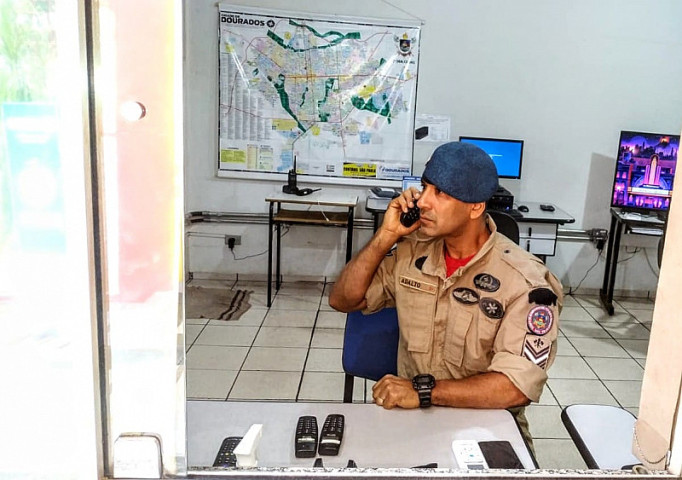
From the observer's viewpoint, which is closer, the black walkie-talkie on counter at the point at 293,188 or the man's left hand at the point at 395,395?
the man's left hand at the point at 395,395

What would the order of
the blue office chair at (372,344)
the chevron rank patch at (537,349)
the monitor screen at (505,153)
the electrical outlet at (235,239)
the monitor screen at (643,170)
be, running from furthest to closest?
the electrical outlet at (235,239), the monitor screen at (505,153), the monitor screen at (643,170), the blue office chair at (372,344), the chevron rank patch at (537,349)

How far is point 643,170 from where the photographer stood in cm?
406

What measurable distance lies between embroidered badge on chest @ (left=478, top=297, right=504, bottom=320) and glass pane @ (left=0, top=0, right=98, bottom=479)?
47.8 inches

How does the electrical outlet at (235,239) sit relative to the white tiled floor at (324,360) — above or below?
above

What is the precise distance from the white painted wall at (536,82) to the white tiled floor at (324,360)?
1011mm

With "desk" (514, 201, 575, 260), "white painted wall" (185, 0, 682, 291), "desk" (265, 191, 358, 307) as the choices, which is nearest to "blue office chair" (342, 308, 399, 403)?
"desk" (265, 191, 358, 307)

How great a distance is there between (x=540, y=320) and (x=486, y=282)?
19 centimetres

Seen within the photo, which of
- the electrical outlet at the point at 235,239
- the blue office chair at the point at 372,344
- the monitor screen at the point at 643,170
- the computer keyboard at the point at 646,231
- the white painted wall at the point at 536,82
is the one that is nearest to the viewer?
the blue office chair at the point at 372,344

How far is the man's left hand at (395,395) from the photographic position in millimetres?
1253

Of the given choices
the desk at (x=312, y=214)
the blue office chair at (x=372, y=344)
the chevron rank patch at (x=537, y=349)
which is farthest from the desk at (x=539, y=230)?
the chevron rank patch at (x=537, y=349)

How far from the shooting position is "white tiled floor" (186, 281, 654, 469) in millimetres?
2719

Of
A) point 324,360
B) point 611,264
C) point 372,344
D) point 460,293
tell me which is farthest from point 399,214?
point 611,264

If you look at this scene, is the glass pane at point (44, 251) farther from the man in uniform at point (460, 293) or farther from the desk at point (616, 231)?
the desk at point (616, 231)

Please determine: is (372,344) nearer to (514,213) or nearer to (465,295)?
(465,295)
